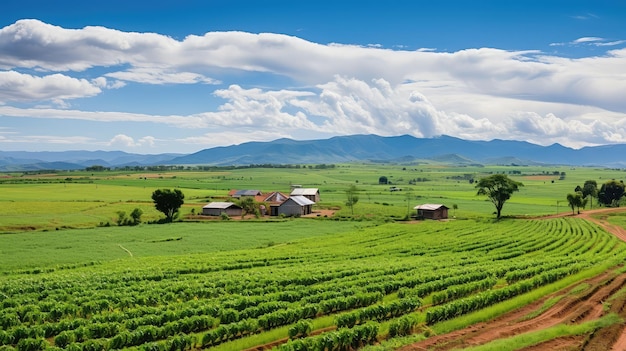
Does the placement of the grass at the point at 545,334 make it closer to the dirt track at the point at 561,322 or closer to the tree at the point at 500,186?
the dirt track at the point at 561,322

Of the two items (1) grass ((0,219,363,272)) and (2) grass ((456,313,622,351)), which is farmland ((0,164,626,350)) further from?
(1) grass ((0,219,363,272))

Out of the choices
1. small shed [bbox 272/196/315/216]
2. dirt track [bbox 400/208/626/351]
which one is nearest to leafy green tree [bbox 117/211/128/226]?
small shed [bbox 272/196/315/216]

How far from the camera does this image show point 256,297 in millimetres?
27672

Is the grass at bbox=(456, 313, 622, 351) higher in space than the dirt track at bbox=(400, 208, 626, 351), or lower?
higher

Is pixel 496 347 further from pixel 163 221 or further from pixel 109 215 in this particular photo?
pixel 109 215

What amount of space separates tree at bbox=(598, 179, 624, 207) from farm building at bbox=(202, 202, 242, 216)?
88.5 meters

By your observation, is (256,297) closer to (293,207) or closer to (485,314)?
(485,314)

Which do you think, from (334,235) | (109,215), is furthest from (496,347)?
(109,215)

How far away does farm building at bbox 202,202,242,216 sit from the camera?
326ft

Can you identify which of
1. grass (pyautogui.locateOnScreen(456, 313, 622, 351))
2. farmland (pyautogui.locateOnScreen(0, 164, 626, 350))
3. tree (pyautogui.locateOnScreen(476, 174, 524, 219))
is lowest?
farmland (pyautogui.locateOnScreen(0, 164, 626, 350))

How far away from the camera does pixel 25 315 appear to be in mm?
24797

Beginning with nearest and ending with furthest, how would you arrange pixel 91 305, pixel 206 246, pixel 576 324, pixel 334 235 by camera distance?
pixel 576 324
pixel 91 305
pixel 206 246
pixel 334 235

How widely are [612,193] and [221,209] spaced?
92.8 meters

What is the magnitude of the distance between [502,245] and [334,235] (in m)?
23.9
